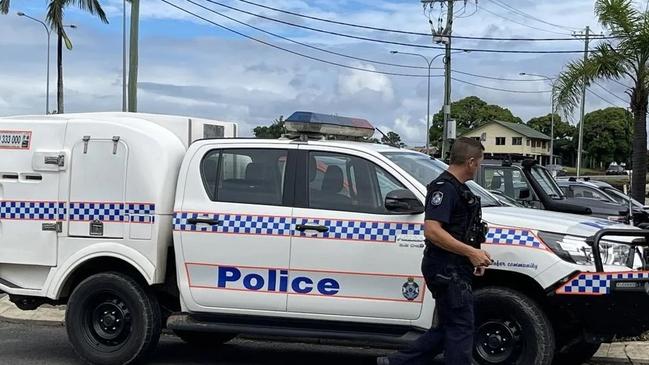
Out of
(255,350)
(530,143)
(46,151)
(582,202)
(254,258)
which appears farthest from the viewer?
(530,143)

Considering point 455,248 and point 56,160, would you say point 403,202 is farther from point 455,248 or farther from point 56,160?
point 56,160

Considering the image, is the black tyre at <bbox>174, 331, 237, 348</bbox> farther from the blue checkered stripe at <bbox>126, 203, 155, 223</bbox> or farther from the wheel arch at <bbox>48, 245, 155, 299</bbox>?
the blue checkered stripe at <bbox>126, 203, 155, 223</bbox>

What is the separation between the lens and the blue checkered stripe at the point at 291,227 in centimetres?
575

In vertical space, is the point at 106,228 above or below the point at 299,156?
below

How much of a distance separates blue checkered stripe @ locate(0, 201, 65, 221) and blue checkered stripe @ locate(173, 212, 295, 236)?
3.61ft

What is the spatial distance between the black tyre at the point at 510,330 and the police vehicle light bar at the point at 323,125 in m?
1.93

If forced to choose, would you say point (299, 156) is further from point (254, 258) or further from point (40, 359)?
point (40, 359)

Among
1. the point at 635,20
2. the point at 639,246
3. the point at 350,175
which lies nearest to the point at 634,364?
the point at 639,246

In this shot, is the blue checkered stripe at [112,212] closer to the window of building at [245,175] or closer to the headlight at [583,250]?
the window of building at [245,175]

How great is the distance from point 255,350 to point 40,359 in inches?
78.1

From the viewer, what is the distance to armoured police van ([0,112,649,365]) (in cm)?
549

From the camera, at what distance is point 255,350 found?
743 centimetres

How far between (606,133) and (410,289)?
96543mm

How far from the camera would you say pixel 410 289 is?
5719 millimetres
